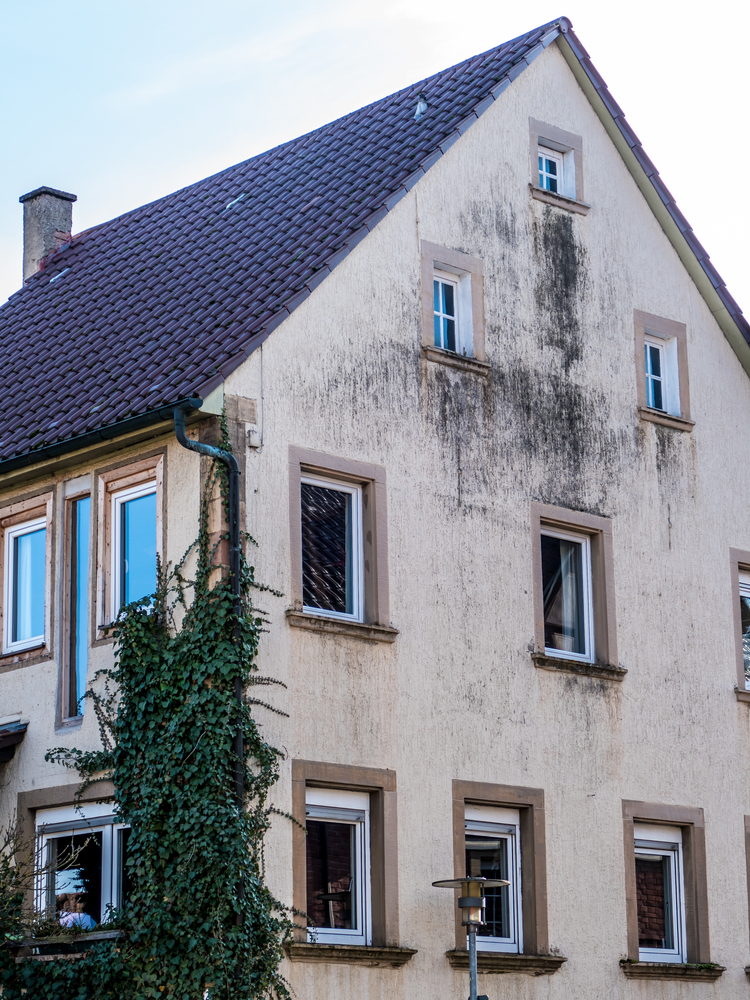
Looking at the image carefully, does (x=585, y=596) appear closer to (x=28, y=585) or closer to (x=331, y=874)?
(x=331, y=874)

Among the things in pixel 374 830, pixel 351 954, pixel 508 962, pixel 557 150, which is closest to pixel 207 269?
pixel 557 150

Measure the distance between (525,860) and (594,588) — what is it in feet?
10.4

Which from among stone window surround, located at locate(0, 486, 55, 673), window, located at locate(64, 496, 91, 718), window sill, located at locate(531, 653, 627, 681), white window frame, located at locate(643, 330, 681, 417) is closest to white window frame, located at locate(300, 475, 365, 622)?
window sill, located at locate(531, 653, 627, 681)

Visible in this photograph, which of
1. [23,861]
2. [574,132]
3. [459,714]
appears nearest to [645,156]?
[574,132]

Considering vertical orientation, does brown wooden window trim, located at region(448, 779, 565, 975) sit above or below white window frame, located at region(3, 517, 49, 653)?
below

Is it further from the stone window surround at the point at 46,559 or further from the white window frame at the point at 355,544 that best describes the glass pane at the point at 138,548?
the white window frame at the point at 355,544

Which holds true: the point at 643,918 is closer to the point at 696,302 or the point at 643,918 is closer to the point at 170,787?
the point at 170,787

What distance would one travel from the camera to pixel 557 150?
67.0 ft

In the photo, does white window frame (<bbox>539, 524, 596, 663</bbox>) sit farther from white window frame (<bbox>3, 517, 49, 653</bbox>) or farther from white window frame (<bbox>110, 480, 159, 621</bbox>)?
white window frame (<bbox>3, 517, 49, 653</bbox>)

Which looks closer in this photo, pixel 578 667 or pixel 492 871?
pixel 492 871

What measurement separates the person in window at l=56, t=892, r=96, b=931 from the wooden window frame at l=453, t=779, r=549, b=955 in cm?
345

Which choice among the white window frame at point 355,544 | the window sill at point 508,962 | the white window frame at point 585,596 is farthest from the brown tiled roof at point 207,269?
the window sill at point 508,962

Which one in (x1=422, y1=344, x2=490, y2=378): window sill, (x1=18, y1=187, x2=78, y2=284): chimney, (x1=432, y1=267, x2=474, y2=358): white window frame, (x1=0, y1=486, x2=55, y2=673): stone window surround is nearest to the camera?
(x1=0, y1=486, x2=55, y2=673): stone window surround

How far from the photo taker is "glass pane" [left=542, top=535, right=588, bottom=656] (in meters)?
18.7
